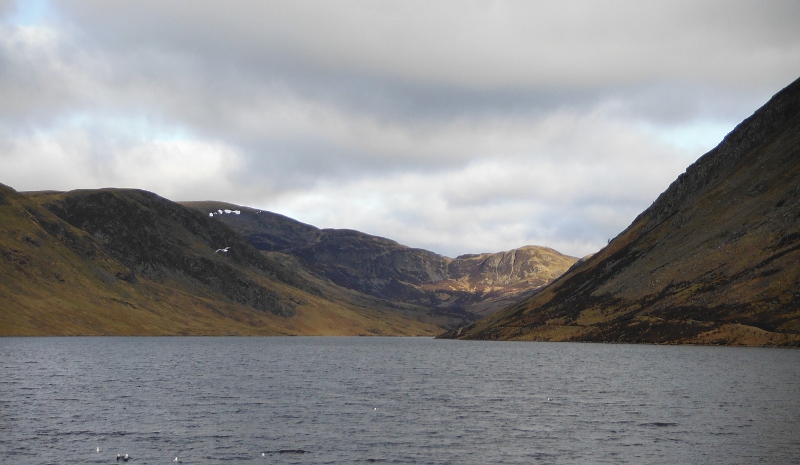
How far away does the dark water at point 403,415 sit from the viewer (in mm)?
48344

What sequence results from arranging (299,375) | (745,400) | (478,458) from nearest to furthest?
(478,458) < (745,400) < (299,375)

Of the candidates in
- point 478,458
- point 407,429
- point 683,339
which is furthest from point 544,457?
point 683,339

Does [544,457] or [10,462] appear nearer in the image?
[10,462]

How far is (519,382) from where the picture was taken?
9750cm

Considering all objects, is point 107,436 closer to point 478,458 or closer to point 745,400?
point 478,458

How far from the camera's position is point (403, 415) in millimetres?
65625

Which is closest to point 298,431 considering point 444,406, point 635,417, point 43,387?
point 444,406

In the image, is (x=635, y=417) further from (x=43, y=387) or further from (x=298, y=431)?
(x=43, y=387)

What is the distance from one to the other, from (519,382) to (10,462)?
225 ft

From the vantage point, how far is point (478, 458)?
47156mm

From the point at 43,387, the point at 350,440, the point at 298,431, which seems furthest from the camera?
the point at 43,387

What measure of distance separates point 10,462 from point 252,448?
1560 cm

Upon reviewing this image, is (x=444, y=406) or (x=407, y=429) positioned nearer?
(x=407, y=429)

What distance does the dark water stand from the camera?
4834 centimetres
